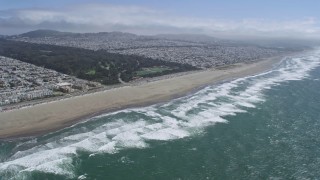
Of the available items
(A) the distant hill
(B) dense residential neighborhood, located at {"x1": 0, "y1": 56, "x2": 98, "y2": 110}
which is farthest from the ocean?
(A) the distant hill

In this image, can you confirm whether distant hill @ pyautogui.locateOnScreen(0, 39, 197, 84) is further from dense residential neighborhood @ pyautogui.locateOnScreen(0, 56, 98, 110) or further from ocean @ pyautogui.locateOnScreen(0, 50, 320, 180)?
ocean @ pyautogui.locateOnScreen(0, 50, 320, 180)

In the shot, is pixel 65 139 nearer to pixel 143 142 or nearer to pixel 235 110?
pixel 143 142

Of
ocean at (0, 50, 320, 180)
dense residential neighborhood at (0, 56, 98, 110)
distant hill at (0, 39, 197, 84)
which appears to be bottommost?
ocean at (0, 50, 320, 180)

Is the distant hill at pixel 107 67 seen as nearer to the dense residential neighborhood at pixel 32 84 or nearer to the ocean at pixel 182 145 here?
the dense residential neighborhood at pixel 32 84

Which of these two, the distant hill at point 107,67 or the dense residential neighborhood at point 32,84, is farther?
the distant hill at point 107,67

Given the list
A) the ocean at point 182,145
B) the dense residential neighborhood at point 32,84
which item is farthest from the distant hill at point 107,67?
the ocean at point 182,145

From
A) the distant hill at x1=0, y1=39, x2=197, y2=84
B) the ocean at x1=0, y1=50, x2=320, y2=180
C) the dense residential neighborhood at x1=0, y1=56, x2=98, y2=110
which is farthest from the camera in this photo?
the distant hill at x1=0, y1=39, x2=197, y2=84

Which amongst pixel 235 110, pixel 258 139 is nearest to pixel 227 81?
pixel 235 110
